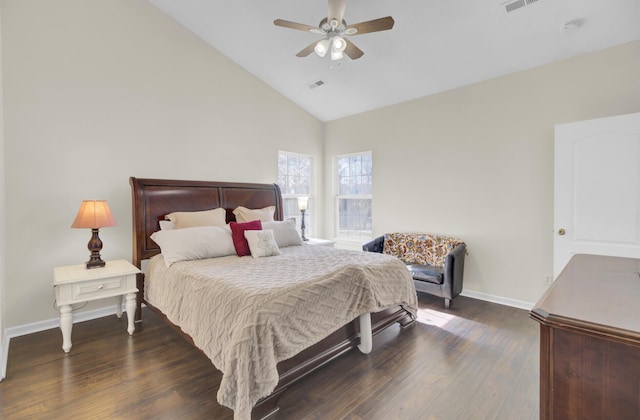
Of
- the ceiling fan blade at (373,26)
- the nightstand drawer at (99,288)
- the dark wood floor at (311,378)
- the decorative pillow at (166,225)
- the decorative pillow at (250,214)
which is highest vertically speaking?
the ceiling fan blade at (373,26)

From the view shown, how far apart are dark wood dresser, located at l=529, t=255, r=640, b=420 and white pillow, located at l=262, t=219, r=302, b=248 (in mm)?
2824

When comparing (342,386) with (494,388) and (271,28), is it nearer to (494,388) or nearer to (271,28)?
(494,388)

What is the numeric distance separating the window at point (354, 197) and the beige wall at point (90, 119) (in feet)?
7.16

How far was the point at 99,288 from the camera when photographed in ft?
8.95

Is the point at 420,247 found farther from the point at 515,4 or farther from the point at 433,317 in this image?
the point at 515,4

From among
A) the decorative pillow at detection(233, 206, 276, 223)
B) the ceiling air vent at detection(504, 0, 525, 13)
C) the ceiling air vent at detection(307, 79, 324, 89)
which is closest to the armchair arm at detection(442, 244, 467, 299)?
the decorative pillow at detection(233, 206, 276, 223)

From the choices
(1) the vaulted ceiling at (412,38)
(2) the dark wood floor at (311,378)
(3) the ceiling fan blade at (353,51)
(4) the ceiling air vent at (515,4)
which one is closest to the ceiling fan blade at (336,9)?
(3) the ceiling fan blade at (353,51)

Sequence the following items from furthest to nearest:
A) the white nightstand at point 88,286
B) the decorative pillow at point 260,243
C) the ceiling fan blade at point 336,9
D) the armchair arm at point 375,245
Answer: the armchair arm at point 375,245 < the decorative pillow at point 260,243 < the white nightstand at point 88,286 < the ceiling fan blade at point 336,9

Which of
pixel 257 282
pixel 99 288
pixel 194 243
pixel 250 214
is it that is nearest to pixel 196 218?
pixel 194 243

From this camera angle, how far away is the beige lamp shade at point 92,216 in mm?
2779

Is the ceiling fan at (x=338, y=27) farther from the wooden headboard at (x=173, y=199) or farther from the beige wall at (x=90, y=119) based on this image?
the wooden headboard at (x=173, y=199)

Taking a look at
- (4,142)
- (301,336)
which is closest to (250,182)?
(4,142)

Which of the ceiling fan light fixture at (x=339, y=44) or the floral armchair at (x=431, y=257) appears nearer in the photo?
the ceiling fan light fixture at (x=339, y=44)

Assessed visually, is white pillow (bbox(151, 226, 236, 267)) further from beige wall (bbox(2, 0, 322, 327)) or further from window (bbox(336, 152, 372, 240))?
window (bbox(336, 152, 372, 240))
